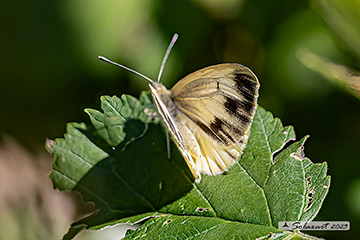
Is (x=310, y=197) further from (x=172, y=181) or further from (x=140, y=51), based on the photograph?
(x=140, y=51)

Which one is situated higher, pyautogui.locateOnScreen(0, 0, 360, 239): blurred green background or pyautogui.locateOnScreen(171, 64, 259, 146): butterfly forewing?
pyautogui.locateOnScreen(0, 0, 360, 239): blurred green background

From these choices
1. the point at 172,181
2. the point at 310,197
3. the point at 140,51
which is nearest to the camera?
the point at 310,197

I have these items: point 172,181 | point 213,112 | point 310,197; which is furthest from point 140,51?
point 310,197

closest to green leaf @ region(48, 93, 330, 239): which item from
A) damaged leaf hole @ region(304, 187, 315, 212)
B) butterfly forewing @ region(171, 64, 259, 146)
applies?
damaged leaf hole @ region(304, 187, 315, 212)

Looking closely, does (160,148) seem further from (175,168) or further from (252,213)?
(252,213)

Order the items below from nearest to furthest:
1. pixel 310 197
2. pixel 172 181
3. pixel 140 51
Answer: pixel 310 197, pixel 172 181, pixel 140 51

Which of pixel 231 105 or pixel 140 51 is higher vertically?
pixel 140 51

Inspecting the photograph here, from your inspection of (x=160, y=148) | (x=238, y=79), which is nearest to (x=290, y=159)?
(x=238, y=79)

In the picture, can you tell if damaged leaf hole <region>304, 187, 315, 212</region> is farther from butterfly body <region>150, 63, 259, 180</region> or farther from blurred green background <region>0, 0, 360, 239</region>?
blurred green background <region>0, 0, 360, 239</region>

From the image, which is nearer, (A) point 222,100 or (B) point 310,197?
(B) point 310,197

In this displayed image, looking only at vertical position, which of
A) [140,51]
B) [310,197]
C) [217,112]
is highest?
[140,51]
